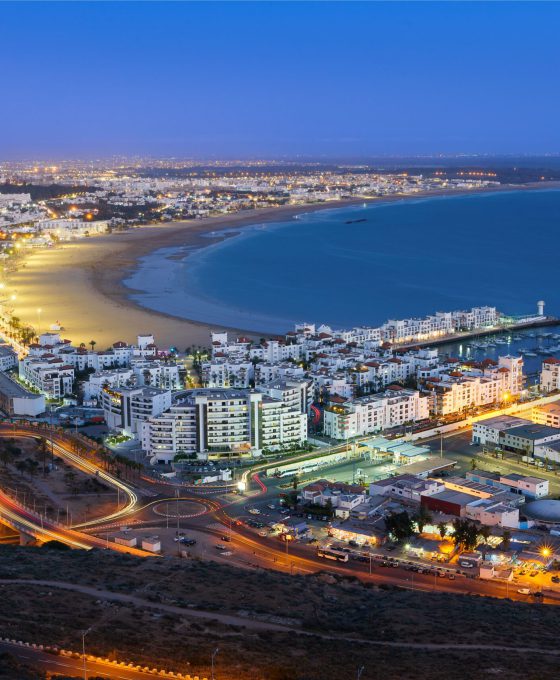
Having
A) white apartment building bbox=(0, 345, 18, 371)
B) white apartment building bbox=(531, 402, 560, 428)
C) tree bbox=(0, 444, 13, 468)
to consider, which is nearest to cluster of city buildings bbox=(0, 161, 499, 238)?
white apartment building bbox=(0, 345, 18, 371)

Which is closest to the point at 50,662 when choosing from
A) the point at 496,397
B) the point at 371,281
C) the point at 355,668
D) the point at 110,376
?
the point at 355,668

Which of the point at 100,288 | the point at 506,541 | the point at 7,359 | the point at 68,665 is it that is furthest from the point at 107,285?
the point at 68,665

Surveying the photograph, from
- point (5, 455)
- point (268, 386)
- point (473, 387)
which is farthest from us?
point (473, 387)

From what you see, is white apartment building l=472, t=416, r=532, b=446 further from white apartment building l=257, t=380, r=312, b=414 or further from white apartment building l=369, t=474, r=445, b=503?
white apartment building l=257, t=380, r=312, b=414

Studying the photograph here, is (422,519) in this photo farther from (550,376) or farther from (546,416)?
(550,376)

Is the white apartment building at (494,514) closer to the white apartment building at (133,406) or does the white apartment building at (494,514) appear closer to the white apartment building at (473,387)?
the white apartment building at (473,387)

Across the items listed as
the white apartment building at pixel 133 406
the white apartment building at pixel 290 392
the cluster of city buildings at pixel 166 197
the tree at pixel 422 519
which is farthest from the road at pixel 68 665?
the cluster of city buildings at pixel 166 197
